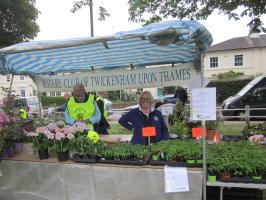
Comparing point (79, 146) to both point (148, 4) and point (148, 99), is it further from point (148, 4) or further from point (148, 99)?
point (148, 4)

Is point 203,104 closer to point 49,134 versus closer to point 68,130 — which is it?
point 68,130

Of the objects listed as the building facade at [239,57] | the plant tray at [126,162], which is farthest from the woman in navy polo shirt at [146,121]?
the building facade at [239,57]

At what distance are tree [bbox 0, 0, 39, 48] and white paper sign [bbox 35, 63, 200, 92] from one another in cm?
402

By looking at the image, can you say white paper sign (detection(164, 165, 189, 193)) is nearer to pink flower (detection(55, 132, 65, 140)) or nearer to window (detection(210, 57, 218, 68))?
pink flower (detection(55, 132, 65, 140))

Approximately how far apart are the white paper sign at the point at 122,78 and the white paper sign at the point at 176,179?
2.11 m

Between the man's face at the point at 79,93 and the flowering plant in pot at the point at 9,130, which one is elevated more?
the man's face at the point at 79,93

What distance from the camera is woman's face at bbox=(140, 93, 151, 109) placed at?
4.17 m

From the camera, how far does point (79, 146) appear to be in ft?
11.3

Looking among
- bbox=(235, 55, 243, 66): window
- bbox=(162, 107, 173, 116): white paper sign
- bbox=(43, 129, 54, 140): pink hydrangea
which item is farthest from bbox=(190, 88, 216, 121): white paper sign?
bbox=(235, 55, 243, 66): window

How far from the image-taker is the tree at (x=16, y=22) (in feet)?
31.1

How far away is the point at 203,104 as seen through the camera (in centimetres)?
284

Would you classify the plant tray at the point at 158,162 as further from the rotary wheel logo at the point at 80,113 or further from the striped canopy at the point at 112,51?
the rotary wheel logo at the point at 80,113

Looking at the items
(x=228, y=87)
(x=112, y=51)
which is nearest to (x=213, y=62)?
(x=228, y=87)

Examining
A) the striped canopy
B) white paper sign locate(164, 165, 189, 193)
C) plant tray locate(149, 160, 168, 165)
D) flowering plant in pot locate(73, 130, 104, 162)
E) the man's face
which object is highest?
the striped canopy
